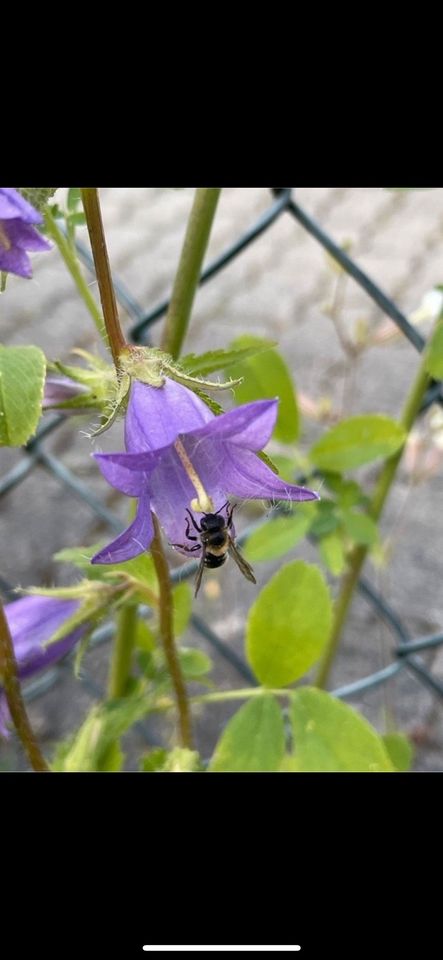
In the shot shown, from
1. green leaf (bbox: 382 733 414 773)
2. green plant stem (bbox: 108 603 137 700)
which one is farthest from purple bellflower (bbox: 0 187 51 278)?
green leaf (bbox: 382 733 414 773)

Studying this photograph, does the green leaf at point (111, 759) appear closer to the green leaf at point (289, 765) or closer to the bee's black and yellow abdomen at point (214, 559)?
the green leaf at point (289, 765)

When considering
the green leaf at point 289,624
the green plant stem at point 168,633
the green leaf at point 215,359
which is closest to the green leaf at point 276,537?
the green leaf at point 289,624

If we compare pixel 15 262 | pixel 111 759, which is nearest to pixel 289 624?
pixel 111 759

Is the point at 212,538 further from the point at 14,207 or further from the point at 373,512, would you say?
the point at 373,512

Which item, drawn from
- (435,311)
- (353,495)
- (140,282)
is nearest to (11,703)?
(353,495)

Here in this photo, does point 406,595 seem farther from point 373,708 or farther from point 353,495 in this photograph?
point 353,495
